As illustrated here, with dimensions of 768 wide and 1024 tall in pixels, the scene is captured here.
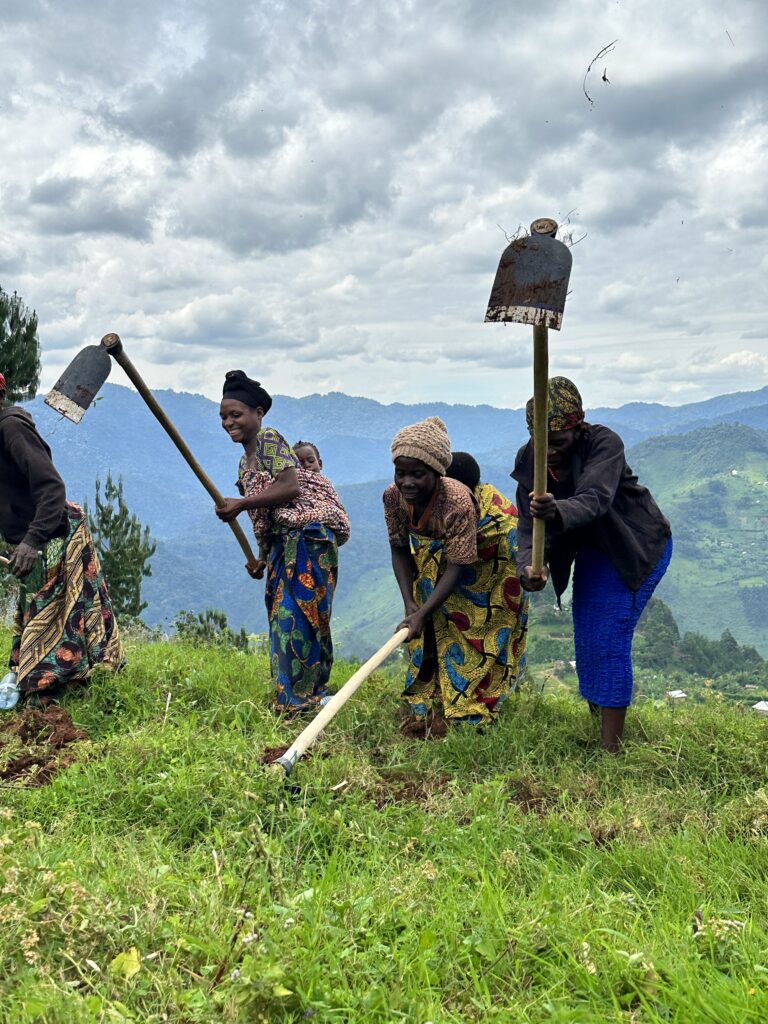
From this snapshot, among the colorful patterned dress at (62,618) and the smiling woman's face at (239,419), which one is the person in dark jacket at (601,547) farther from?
the colorful patterned dress at (62,618)

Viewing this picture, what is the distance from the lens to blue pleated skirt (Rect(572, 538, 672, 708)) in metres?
4.37

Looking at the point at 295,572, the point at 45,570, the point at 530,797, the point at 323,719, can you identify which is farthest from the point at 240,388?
the point at 530,797

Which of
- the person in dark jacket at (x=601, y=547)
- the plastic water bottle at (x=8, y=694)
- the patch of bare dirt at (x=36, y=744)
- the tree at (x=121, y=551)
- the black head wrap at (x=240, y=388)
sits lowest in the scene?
the tree at (x=121, y=551)

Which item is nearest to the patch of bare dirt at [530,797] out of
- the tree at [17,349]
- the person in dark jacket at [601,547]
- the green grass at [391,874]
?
the green grass at [391,874]

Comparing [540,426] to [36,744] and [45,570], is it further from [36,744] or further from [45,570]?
[45,570]

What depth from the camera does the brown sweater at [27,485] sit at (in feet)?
16.1

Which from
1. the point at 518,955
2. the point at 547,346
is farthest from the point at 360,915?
the point at 547,346

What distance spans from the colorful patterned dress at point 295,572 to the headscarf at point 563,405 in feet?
5.27

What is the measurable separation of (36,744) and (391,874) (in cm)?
256

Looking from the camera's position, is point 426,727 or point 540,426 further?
point 426,727

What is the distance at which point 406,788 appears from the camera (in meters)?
3.96

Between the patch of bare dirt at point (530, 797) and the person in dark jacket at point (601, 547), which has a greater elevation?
the person in dark jacket at point (601, 547)

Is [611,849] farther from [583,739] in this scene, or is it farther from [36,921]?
[36,921]

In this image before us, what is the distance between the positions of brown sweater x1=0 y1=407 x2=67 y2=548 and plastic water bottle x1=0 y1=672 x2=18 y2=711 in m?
0.94
